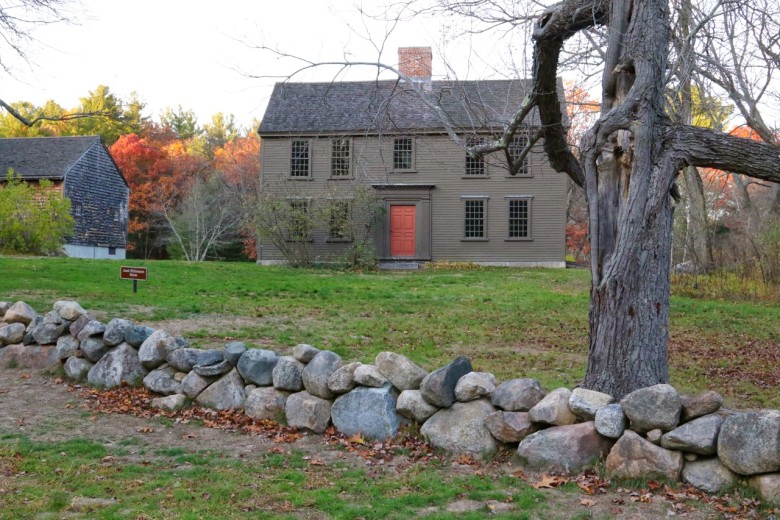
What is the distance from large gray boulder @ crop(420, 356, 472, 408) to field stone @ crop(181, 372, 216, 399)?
2.32 metres

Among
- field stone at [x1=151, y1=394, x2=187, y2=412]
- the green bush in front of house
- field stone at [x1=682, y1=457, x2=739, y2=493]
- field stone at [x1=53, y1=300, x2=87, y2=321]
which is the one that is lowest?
field stone at [x1=151, y1=394, x2=187, y2=412]

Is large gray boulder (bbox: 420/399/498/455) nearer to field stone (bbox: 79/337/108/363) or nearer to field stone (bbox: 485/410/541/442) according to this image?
field stone (bbox: 485/410/541/442)

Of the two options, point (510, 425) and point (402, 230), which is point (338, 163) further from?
point (510, 425)

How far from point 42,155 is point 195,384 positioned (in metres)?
31.2

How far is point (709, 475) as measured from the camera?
4457mm

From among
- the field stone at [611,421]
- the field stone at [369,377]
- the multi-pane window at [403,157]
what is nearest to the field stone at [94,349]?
the field stone at [369,377]

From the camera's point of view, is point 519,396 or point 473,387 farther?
point 473,387

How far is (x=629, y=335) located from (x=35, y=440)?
4880 mm

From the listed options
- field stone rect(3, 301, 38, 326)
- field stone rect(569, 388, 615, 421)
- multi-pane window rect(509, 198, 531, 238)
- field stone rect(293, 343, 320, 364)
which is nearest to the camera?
field stone rect(569, 388, 615, 421)

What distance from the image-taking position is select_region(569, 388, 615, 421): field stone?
16.3 feet

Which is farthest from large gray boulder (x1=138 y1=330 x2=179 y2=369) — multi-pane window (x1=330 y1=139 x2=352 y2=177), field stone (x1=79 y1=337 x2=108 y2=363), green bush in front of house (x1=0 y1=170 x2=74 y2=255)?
multi-pane window (x1=330 y1=139 x2=352 y2=177)

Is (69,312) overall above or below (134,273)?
below

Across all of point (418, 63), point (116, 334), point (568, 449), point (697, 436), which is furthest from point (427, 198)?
point (697, 436)

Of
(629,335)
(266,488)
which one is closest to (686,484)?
(629,335)
